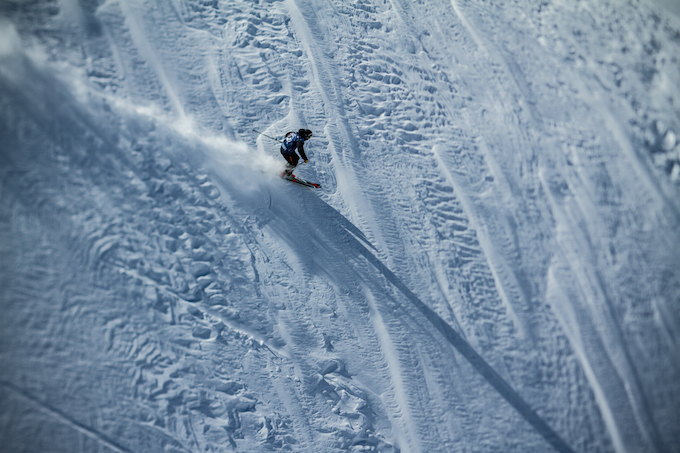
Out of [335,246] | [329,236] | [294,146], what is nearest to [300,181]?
[294,146]

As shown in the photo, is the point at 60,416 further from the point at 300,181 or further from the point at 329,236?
the point at 300,181

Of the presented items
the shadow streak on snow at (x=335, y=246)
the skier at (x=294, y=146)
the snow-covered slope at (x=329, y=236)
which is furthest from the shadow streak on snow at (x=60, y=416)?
the skier at (x=294, y=146)

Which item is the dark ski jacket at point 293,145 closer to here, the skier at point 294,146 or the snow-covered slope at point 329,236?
the skier at point 294,146

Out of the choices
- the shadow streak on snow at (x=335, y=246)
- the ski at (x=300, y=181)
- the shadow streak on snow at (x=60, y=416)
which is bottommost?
the shadow streak on snow at (x=60, y=416)

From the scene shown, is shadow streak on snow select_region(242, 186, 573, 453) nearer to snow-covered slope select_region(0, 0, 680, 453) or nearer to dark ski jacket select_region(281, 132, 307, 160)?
snow-covered slope select_region(0, 0, 680, 453)

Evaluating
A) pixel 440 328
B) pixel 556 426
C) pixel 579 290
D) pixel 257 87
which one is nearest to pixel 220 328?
pixel 440 328
